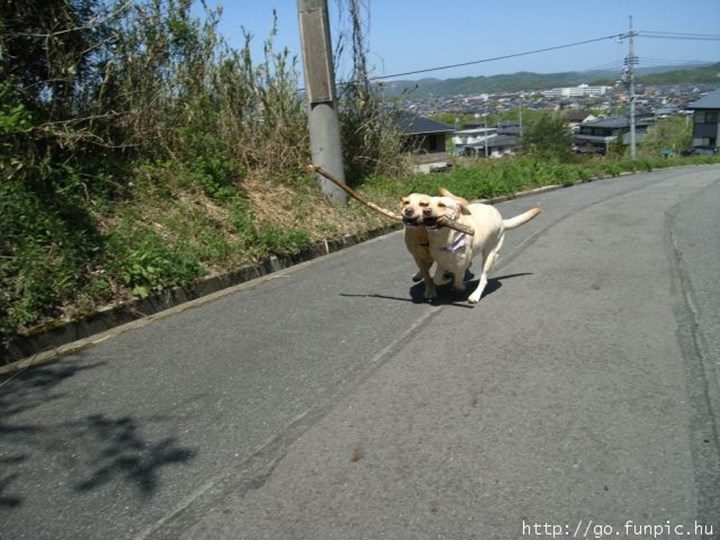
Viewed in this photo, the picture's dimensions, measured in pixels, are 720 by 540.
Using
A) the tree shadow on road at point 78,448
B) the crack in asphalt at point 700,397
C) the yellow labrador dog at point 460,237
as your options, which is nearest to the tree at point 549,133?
the yellow labrador dog at point 460,237

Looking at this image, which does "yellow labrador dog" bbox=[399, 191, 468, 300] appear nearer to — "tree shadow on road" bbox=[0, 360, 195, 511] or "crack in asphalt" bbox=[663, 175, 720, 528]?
"crack in asphalt" bbox=[663, 175, 720, 528]

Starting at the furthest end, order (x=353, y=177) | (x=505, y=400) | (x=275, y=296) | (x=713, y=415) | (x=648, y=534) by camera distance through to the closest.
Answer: (x=353, y=177)
(x=275, y=296)
(x=505, y=400)
(x=713, y=415)
(x=648, y=534)

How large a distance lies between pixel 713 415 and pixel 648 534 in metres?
1.23

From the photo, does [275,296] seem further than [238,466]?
Yes

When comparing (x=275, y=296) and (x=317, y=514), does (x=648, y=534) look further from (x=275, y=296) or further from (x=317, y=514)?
(x=275, y=296)

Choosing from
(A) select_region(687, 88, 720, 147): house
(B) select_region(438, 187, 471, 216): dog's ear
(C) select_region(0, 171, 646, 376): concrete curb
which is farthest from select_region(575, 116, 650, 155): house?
(B) select_region(438, 187, 471, 216): dog's ear

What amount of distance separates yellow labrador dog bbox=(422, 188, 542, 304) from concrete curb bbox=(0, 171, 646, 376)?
2508 millimetres

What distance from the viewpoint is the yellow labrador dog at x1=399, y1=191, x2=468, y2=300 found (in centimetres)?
494

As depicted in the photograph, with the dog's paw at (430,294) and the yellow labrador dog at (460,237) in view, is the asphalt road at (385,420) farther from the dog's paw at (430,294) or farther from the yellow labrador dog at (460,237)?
the yellow labrador dog at (460,237)

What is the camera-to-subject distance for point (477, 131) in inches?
4705

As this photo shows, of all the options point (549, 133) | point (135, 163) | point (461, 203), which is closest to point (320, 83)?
point (135, 163)

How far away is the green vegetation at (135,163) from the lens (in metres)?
5.68

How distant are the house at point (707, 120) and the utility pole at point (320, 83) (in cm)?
7480

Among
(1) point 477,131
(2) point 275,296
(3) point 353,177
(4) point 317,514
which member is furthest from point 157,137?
(1) point 477,131
